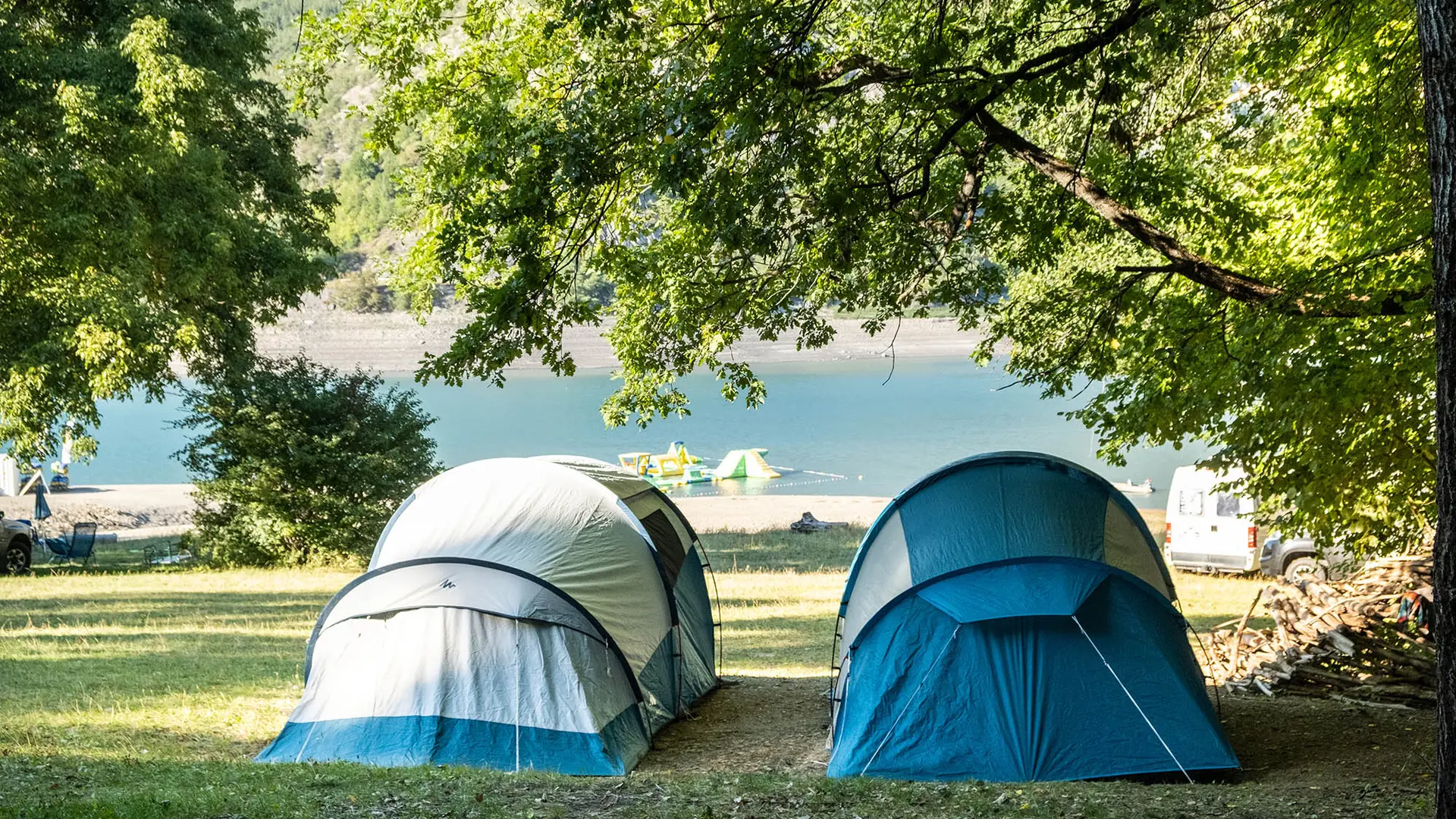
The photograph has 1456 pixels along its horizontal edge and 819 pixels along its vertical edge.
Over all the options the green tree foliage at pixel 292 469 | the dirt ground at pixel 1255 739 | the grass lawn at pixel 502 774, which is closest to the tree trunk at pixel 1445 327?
→ the grass lawn at pixel 502 774

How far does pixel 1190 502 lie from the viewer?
19.5 metres

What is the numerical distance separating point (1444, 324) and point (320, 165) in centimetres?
21021

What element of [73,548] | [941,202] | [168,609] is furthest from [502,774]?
[73,548]

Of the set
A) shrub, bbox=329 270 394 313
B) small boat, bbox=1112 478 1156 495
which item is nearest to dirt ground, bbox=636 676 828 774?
small boat, bbox=1112 478 1156 495

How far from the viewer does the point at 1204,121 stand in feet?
51.5

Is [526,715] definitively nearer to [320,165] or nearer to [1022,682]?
[1022,682]

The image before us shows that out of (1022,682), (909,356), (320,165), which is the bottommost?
(1022,682)

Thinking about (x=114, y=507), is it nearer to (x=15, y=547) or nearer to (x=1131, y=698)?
(x=15, y=547)

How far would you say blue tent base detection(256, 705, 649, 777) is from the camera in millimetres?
7922

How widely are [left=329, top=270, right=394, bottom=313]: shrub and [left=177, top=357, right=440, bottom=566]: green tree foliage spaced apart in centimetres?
12527

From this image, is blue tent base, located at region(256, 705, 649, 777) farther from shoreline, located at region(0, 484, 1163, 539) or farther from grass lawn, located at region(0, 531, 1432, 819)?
shoreline, located at region(0, 484, 1163, 539)

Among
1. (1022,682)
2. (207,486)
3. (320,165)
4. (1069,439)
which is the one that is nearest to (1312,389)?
(1022,682)

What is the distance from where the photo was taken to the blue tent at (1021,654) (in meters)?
7.61

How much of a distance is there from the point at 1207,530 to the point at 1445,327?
1644cm
